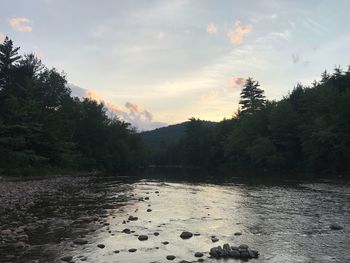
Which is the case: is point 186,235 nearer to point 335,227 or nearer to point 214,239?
point 214,239

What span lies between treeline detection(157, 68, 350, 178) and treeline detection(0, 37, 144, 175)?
32.2 m

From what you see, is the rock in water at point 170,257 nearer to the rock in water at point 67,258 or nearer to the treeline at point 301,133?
the rock in water at point 67,258

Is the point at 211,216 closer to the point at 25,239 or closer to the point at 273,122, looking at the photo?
the point at 25,239

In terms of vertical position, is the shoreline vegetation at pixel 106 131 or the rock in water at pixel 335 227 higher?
the shoreline vegetation at pixel 106 131

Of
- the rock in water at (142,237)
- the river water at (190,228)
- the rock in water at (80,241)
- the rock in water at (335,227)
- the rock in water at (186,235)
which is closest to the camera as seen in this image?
the river water at (190,228)

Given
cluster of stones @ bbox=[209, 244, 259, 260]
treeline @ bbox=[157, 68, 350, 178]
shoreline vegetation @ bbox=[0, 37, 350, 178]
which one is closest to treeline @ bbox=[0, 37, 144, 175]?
shoreline vegetation @ bbox=[0, 37, 350, 178]

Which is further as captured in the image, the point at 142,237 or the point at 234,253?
the point at 142,237

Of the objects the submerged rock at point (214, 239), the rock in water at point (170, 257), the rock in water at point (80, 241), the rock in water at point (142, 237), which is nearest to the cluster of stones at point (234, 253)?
the rock in water at point (170, 257)

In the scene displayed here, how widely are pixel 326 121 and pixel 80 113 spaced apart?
49.1 meters

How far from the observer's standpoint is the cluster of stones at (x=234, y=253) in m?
13.5

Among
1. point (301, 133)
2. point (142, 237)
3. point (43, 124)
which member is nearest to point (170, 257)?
point (142, 237)

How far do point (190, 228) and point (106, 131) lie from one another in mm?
76981

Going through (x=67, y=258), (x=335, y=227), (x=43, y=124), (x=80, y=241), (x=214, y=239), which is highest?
(x=43, y=124)

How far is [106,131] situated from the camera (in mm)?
94000
